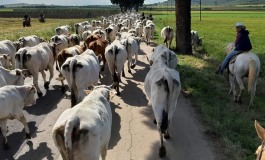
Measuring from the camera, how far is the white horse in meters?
11.1

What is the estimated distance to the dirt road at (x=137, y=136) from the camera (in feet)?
26.3

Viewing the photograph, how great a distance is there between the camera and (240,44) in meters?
12.9

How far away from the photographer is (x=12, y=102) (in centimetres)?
852

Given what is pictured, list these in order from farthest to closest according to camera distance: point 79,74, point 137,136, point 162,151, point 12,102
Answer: point 79,74
point 137,136
point 12,102
point 162,151

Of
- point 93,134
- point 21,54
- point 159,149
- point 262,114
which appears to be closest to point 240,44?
point 262,114

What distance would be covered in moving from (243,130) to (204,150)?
171 cm

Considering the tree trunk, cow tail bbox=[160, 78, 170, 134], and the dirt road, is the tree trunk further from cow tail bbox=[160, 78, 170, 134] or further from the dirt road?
cow tail bbox=[160, 78, 170, 134]

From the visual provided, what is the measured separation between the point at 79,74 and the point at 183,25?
1300cm

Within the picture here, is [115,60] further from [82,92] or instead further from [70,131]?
[70,131]

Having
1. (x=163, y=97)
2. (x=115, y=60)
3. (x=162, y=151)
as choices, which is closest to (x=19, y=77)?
(x=115, y=60)

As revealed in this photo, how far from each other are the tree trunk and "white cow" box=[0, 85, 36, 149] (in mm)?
14133

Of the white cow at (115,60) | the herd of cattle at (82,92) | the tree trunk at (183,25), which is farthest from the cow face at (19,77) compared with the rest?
the tree trunk at (183,25)

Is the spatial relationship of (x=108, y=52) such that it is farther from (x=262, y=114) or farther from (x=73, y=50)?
(x=262, y=114)

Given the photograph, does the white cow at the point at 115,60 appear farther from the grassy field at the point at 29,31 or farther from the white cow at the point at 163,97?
the grassy field at the point at 29,31
